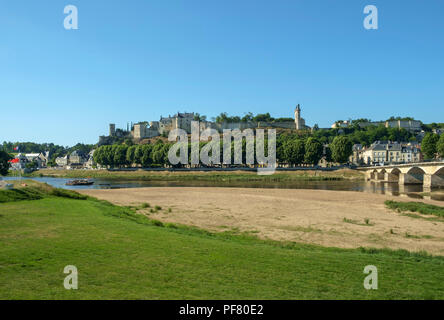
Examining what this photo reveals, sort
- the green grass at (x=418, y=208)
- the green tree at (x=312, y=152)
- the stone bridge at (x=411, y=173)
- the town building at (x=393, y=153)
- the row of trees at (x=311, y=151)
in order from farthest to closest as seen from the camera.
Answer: the town building at (x=393, y=153) → the green tree at (x=312, y=152) → the row of trees at (x=311, y=151) → the stone bridge at (x=411, y=173) → the green grass at (x=418, y=208)

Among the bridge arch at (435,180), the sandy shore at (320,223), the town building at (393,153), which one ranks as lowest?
the sandy shore at (320,223)

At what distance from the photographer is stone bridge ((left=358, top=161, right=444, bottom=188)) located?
5494 cm

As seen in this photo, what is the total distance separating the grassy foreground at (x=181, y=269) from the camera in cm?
772

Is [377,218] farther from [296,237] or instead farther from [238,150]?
[238,150]

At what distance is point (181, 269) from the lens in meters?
9.46

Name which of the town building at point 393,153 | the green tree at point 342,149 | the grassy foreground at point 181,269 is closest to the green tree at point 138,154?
the green tree at point 342,149

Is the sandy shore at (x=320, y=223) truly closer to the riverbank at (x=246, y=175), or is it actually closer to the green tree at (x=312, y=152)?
Answer: the riverbank at (x=246, y=175)

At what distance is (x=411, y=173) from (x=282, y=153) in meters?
46.7

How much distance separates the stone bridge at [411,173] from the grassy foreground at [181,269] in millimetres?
49805

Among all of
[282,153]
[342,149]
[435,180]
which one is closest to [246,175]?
[282,153]

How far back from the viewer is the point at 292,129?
200 meters
